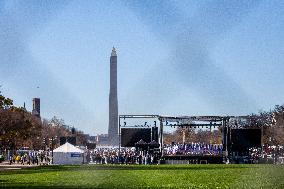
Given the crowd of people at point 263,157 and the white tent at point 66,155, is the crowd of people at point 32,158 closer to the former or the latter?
the white tent at point 66,155

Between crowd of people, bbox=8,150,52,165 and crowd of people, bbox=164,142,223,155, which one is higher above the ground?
crowd of people, bbox=164,142,223,155

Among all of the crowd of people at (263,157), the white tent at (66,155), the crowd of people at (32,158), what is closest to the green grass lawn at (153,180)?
the crowd of people at (263,157)

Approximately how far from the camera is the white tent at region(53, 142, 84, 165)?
6638 cm

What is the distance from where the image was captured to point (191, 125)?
6378 centimetres

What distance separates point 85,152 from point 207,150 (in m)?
14.5

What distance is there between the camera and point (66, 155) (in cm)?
6656

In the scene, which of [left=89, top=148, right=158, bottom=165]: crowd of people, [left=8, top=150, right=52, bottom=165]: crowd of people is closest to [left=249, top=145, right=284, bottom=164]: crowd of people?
[left=89, top=148, right=158, bottom=165]: crowd of people

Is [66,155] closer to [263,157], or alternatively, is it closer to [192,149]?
[192,149]

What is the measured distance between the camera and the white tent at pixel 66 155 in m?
66.4

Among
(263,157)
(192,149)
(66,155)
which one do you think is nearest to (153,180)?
(192,149)

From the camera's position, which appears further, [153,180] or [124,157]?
[124,157]

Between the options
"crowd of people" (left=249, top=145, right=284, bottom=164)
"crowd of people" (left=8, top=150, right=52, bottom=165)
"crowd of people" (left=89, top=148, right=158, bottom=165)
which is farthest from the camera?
"crowd of people" (left=8, top=150, right=52, bottom=165)

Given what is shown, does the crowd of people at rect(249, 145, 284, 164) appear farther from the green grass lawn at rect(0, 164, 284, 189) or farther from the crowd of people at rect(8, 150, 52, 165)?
the green grass lawn at rect(0, 164, 284, 189)

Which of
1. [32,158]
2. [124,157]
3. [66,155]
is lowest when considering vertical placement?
[32,158]
